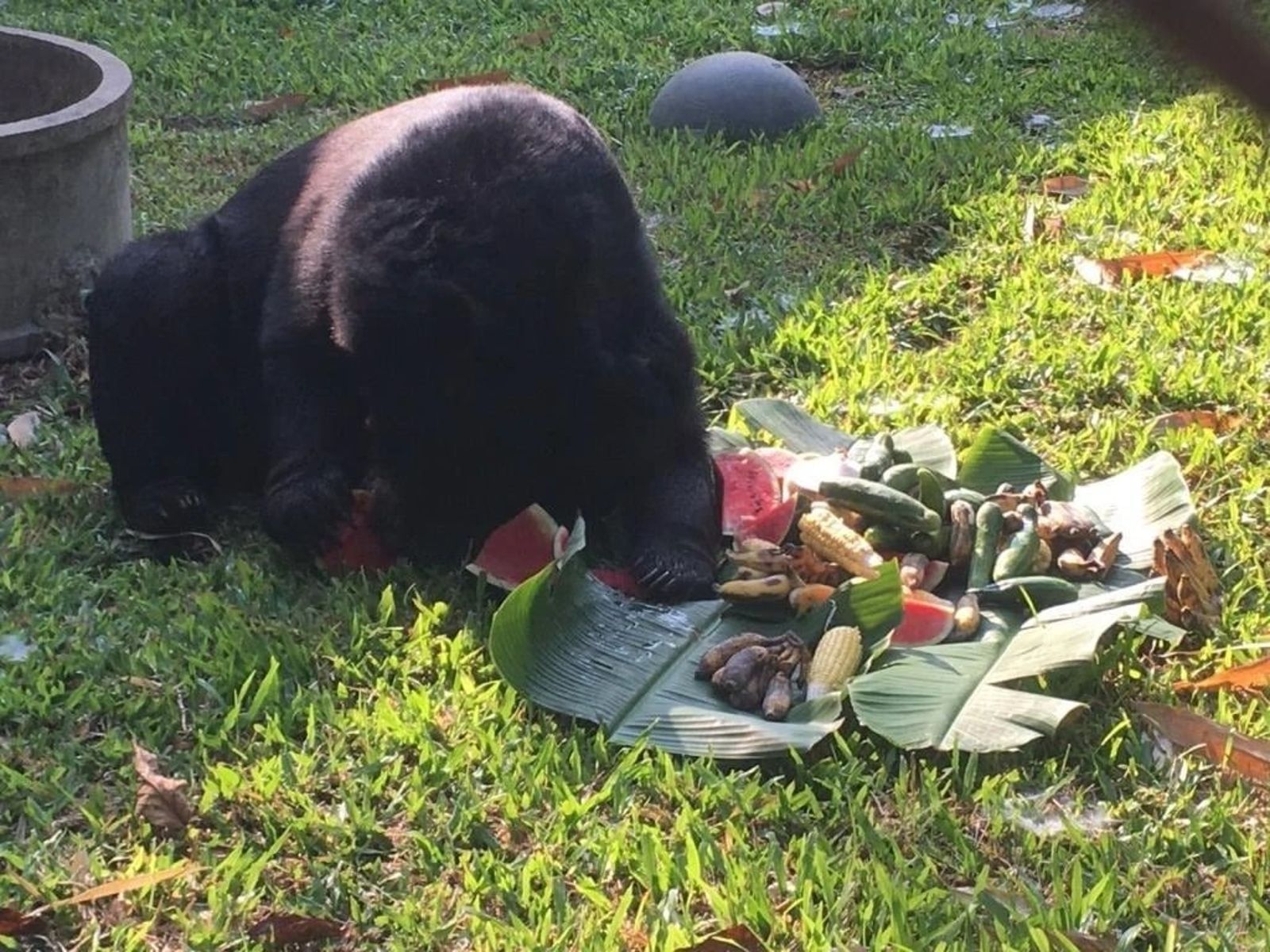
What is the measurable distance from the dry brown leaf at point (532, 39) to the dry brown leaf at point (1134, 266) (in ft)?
13.1

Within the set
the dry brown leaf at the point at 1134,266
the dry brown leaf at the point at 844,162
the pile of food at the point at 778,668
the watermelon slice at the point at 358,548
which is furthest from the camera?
A: the dry brown leaf at the point at 844,162

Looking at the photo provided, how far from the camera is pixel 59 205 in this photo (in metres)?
4.93

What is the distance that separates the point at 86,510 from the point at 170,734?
127 cm

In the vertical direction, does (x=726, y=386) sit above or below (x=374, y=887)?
below

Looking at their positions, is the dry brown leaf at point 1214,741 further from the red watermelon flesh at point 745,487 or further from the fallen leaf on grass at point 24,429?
the fallen leaf on grass at point 24,429

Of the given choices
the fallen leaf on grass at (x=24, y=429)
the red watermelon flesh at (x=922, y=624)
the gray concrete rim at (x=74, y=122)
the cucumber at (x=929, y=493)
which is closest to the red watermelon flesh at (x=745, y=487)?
the cucumber at (x=929, y=493)

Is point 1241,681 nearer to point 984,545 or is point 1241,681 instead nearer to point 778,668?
point 984,545

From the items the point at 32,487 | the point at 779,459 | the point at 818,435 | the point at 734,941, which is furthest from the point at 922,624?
the point at 32,487

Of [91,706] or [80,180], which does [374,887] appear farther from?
[80,180]

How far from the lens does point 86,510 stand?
405 cm

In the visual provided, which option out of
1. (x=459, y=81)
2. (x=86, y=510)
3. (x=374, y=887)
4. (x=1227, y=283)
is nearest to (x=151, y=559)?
(x=86, y=510)

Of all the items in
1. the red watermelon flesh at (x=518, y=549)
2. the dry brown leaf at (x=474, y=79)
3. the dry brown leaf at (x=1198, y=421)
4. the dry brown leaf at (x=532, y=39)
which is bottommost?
the dry brown leaf at (x=532, y=39)

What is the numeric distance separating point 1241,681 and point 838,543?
854 mm

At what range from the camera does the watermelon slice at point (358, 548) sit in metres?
3.61
